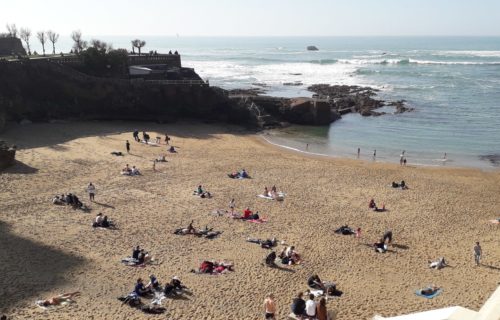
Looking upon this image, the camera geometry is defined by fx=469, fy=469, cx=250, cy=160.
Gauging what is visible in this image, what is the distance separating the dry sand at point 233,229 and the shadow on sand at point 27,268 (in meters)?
0.06

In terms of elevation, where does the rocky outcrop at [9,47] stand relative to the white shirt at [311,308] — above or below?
above

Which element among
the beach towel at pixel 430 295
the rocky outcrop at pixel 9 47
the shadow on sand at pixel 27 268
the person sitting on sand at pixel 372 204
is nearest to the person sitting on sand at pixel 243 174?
the person sitting on sand at pixel 372 204

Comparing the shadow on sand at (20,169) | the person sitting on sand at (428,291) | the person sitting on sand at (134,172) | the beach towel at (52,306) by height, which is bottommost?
the person sitting on sand at (428,291)

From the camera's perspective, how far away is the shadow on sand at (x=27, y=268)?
1455 centimetres

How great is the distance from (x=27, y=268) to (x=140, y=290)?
4.46 m

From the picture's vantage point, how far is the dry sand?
592 inches

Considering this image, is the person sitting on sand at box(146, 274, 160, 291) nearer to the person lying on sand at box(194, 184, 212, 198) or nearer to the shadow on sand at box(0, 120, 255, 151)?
the person lying on sand at box(194, 184, 212, 198)

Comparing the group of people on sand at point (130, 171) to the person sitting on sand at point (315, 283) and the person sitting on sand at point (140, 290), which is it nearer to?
the person sitting on sand at point (140, 290)

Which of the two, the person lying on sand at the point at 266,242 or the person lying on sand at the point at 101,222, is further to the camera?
the person lying on sand at the point at 101,222

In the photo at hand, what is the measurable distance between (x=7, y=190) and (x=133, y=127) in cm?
1716

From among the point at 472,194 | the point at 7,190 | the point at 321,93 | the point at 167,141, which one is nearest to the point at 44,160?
the point at 7,190

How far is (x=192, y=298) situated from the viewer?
14812mm

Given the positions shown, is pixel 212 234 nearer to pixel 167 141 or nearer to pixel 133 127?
pixel 167 141

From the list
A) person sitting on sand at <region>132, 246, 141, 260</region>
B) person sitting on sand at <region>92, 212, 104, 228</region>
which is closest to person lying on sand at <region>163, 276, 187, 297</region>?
person sitting on sand at <region>132, 246, 141, 260</region>
